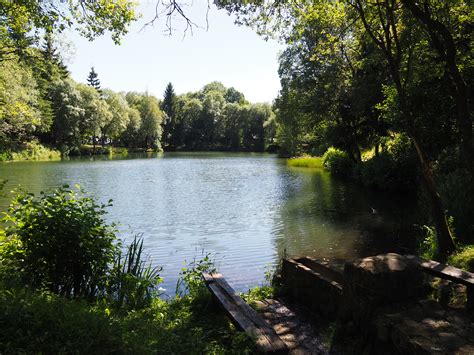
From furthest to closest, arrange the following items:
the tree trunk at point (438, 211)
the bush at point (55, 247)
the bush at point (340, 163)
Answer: the bush at point (340, 163), the tree trunk at point (438, 211), the bush at point (55, 247)

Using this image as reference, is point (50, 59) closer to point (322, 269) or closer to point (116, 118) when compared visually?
point (322, 269)

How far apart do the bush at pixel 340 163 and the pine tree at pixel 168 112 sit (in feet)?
227

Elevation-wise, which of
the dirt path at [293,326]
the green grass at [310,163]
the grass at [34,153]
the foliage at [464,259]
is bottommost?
the dirt path at [293,326]

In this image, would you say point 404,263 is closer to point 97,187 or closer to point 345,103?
point 97,187

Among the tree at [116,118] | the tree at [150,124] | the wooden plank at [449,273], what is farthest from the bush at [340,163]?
the tree at [150,124]

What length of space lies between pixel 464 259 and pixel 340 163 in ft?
91.8

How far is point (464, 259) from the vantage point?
6832mm

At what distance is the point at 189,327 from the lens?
5.27m

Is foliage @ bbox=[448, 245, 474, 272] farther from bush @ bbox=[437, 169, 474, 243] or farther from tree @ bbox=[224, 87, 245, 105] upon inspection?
tree @ bbox=[224, 87, 245, 105]

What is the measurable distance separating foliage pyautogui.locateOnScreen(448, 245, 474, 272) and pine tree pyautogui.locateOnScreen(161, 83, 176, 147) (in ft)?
314

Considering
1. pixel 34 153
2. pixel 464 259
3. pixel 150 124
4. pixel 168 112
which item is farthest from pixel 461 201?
pixel 168 112

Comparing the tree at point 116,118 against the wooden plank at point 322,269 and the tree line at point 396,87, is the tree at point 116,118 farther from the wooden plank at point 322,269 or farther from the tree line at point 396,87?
the wooden plank at point 322,269

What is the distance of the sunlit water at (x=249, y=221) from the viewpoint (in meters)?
10.9

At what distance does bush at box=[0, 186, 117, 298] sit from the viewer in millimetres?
5762
